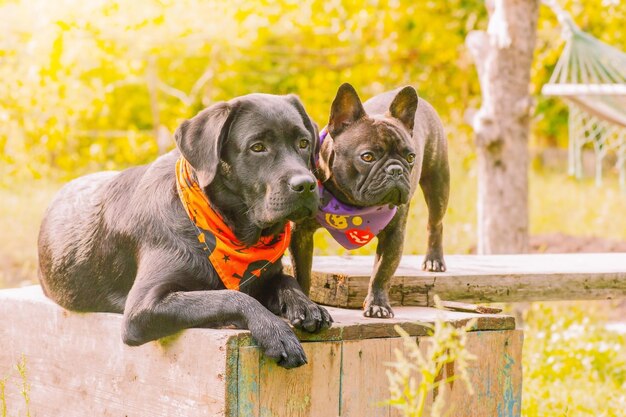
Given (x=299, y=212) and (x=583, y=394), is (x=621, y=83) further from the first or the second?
(x=299, y=212)

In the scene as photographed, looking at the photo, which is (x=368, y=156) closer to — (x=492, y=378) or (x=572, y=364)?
(x=492, y=378)

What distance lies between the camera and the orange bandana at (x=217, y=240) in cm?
348

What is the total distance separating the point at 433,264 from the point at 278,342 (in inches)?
69.3

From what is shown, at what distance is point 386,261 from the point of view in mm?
3801

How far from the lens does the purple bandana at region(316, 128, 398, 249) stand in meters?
3.75

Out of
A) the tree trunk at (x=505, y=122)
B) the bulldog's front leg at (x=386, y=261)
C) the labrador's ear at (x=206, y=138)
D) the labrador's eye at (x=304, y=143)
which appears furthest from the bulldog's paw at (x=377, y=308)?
the tree trunk at (x=505, y=122)

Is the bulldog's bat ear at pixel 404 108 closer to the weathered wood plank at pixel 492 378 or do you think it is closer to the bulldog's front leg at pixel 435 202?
the bulldog's front leg at pixel 435 202

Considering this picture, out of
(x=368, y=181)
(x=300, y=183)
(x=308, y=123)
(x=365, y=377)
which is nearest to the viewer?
(x=300, y=183)

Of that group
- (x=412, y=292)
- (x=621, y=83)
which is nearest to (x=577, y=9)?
(x=621, y=83)

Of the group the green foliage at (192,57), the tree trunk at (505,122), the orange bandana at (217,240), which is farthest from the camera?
the green foliage at (192,57)

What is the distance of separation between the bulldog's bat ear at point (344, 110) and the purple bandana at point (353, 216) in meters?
0.26

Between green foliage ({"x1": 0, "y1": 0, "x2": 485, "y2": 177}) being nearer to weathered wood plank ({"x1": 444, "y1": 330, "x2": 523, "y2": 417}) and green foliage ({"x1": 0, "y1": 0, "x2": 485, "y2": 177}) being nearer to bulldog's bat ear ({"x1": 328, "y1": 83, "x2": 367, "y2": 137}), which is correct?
bulldog's bat ear ({"x1": 328, "y1": 83, "x2": 367, "y2": 137})

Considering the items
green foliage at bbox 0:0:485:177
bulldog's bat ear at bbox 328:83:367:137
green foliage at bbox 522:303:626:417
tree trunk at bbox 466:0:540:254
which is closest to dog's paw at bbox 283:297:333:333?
bulldog's bat ear at bbox 328:83:367:137

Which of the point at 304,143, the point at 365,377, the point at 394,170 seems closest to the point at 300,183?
the point at 304,143
